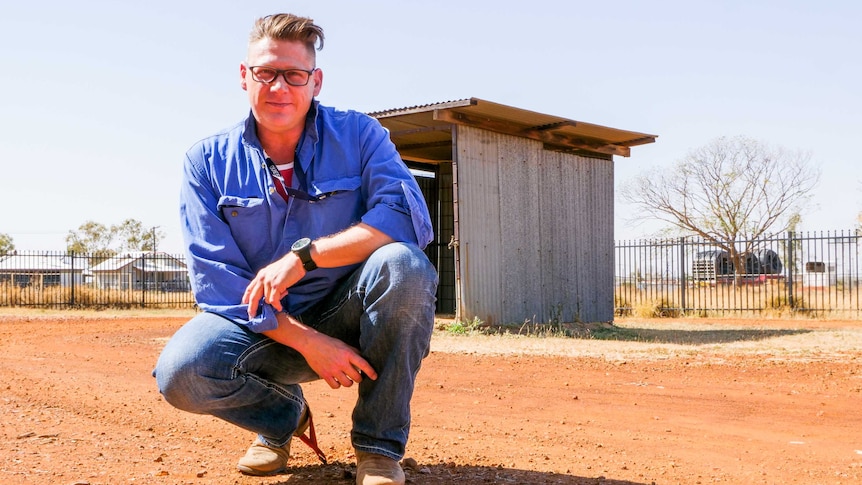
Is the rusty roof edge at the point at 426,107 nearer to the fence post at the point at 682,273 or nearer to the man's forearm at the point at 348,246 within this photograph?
the man's forearm at the point at 348,246

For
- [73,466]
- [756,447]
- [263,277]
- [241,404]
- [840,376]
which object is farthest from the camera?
[840,376]

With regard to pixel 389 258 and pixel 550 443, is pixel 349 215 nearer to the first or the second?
pixel 389 258

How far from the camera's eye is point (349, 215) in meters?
3.07

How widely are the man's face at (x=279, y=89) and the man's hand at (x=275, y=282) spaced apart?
602mm

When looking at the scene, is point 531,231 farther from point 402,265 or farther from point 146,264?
point 146,264

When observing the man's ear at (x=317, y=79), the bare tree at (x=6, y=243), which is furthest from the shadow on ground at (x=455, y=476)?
the bare tree at (x=6, y=243)

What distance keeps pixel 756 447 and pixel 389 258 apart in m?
2.48

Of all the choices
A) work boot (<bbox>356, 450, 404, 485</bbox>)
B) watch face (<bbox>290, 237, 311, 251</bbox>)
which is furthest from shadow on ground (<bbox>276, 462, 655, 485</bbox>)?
watch face (<bbox>290, 237, 311, 251</bbox>)

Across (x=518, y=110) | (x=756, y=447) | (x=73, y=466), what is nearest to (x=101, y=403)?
(x=73, y=466)

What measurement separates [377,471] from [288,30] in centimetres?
166

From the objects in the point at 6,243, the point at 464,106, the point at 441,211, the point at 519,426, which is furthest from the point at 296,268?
the point at 6,243

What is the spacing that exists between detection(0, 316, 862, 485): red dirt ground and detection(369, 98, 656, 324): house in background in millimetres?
4299

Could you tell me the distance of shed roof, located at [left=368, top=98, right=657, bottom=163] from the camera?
1165 cm

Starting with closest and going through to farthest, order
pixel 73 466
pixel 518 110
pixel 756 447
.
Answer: pixel 73 466
pixel 756 447
pixel 518 110
